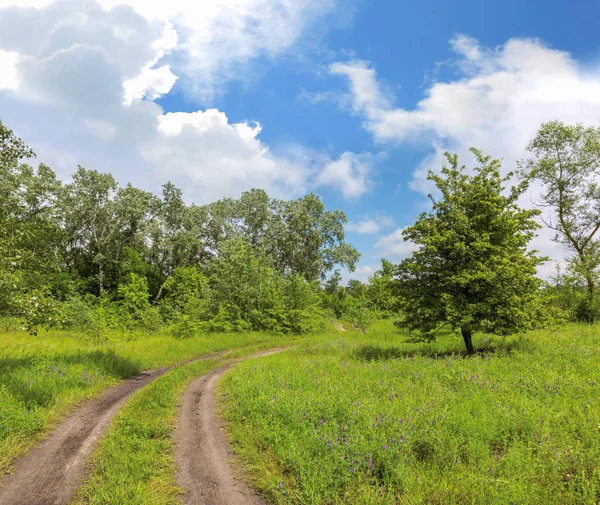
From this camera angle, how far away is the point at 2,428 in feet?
23.6

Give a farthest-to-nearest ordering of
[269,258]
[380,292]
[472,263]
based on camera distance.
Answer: [380,292] < [269,258] < [472,263]

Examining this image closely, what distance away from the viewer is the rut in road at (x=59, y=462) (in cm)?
528

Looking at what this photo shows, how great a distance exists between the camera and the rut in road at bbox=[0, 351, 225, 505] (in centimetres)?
528

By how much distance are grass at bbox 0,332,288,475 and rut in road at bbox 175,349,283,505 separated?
3.22 metres

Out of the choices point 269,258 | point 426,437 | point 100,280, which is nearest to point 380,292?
point 269,258

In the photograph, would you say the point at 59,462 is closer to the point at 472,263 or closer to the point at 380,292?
the point at 472,263

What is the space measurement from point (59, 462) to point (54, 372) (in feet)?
20.7

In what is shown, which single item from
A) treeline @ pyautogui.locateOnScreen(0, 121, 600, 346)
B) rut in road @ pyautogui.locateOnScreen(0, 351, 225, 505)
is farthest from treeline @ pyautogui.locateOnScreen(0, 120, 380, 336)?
rut in road @ pyautogui.locateOnScreen(0, 351, 225, 505)

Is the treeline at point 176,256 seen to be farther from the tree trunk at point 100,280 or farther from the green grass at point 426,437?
the green grass at point 426,437

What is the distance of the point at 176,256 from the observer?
199 feet

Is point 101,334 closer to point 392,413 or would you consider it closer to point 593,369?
point 392,413

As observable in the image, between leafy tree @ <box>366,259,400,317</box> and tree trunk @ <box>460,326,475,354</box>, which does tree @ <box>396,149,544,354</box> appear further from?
leafy tree @ <box>366,259,400,317</box>

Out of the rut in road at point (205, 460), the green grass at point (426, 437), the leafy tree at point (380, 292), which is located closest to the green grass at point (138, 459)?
the rut in road at point (205, 460)

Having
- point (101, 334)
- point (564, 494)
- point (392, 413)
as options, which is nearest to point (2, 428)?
point (392, 413)
